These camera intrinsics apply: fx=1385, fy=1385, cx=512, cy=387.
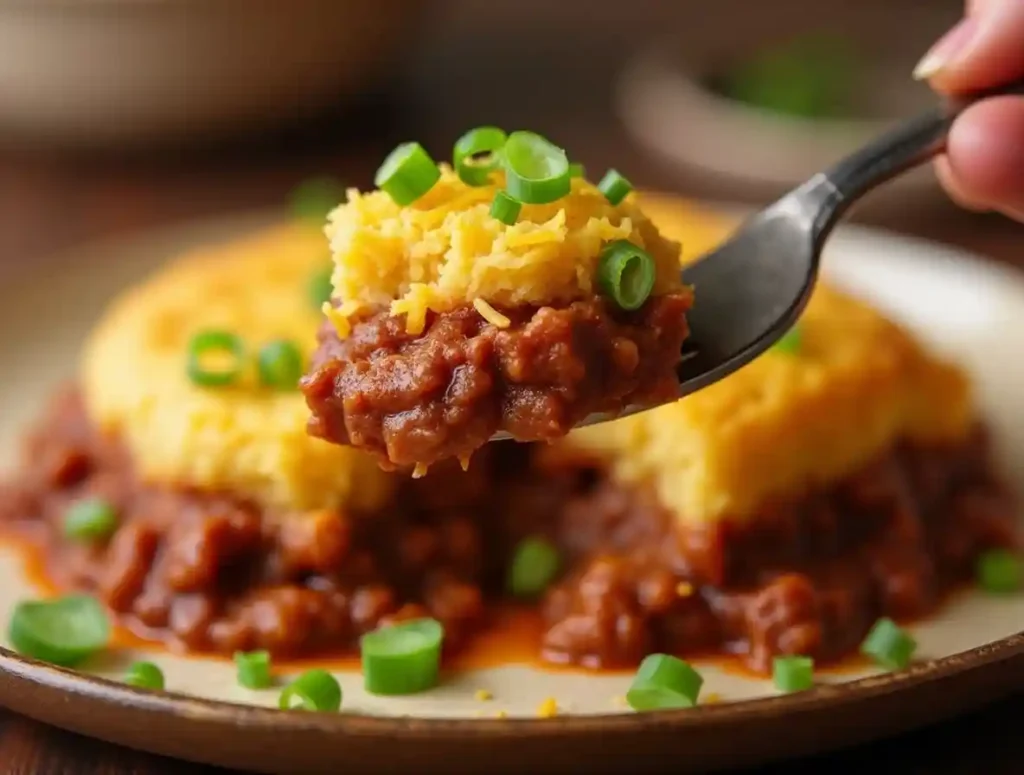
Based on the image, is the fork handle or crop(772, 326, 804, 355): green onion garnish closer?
the fork handle

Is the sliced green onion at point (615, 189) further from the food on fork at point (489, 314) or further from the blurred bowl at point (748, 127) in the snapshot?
the blurred bowl at point (748, 127)

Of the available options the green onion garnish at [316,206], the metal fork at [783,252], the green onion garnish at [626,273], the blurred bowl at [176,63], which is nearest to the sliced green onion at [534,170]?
the green onion garnish at [626,273]

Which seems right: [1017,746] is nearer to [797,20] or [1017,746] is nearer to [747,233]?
[747,233]

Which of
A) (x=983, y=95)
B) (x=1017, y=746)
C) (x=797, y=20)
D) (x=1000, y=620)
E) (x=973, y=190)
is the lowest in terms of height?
(x=1017, y=746)

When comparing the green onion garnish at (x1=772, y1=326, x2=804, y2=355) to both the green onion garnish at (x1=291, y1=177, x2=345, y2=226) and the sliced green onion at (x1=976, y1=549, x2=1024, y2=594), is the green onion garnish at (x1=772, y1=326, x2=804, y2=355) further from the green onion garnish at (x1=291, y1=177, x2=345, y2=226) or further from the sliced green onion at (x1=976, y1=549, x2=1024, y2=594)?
the green onion garnish at (x1=291, y1=177, x2=345, y2=226)

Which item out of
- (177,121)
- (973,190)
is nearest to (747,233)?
(973,190)

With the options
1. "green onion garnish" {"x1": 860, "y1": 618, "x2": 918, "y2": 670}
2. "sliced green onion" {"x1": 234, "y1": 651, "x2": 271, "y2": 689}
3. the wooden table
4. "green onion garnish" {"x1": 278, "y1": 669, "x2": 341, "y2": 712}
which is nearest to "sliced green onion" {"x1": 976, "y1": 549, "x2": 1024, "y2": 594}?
"green onion garnish" {"x1": 860, "y1": 618, "x2": 918, "y2": 670}
